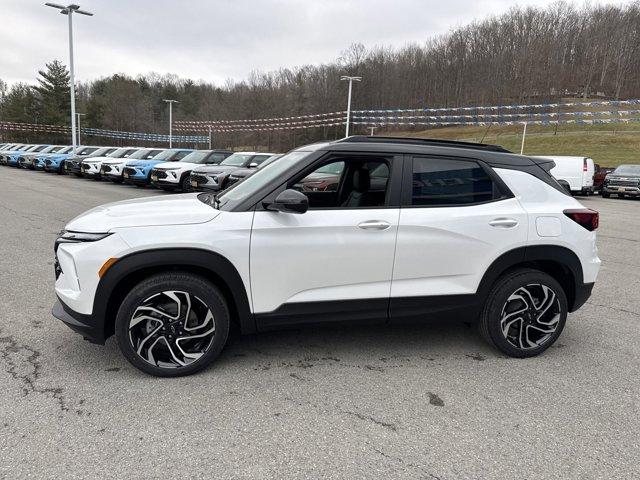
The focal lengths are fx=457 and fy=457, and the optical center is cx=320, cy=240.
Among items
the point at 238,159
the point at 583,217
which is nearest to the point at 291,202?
the point at 583,217

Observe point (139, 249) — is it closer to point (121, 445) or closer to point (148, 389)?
point (148, 389)

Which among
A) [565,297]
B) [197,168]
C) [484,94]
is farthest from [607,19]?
[565,297]

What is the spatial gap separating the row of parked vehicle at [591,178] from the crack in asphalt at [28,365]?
62.8 feet

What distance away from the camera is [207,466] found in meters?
2.41

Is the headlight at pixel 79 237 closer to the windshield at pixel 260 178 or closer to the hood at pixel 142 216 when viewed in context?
the hood at pixel 142 216

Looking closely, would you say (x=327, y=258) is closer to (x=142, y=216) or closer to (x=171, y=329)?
(x=171, y=329)

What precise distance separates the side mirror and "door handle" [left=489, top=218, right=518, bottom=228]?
1.50 meters

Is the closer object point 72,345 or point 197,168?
point 72,345

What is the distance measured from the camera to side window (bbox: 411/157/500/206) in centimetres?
354

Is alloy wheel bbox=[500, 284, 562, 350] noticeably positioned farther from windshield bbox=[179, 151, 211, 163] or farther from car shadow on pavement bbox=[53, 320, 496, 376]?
windshield bbox=[179, 151, 211, 163]

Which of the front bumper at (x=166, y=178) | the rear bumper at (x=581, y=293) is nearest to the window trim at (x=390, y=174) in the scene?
the rear bumper at (x=581, y=293)

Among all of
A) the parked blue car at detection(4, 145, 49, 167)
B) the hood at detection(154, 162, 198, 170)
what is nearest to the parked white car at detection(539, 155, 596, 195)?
the hood at detection(154, 162, 198, 170)

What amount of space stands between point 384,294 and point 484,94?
75.5m

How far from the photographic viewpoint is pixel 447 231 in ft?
11.5
